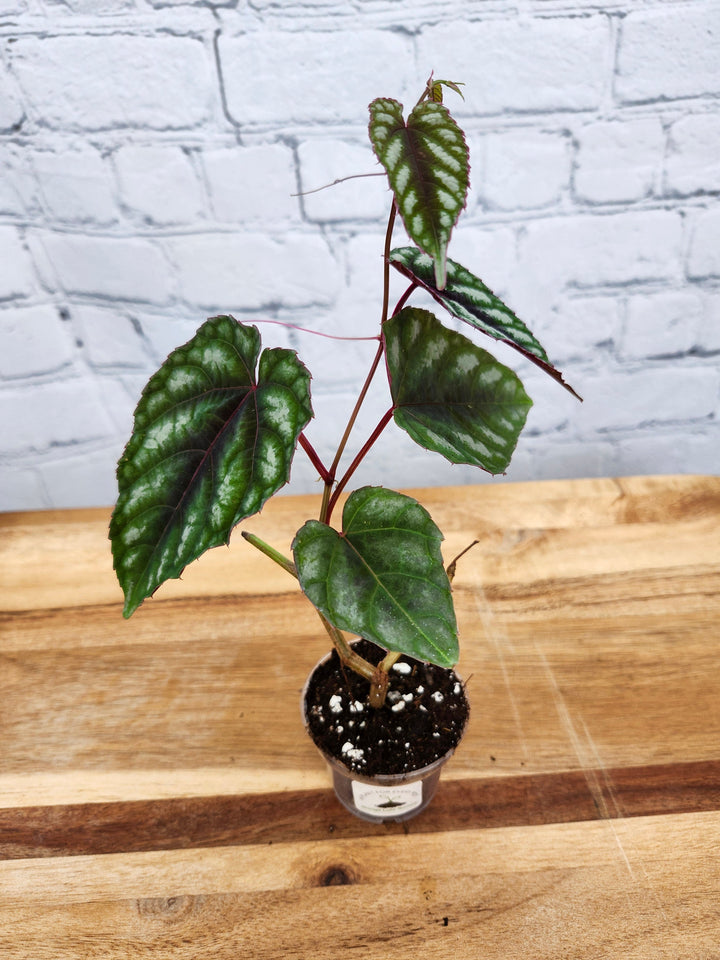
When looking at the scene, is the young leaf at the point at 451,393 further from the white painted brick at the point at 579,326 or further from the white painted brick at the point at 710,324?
the white painted brick at the point at 710,324

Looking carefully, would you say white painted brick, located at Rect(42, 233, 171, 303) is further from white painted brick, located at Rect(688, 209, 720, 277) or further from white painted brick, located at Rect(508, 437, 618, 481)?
white painted brick, located at Rect(688, 209, 720, 277)

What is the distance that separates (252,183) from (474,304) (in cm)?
63

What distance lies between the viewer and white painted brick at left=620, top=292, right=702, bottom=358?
3.68ft

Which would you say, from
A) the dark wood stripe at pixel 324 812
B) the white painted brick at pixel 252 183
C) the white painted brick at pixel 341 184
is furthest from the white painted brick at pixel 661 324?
the dark wood stripe at pixel 324 812

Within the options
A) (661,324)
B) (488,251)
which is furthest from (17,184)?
(661,324)

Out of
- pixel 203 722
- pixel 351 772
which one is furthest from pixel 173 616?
pixel 351 772

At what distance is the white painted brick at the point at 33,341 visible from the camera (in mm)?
1105

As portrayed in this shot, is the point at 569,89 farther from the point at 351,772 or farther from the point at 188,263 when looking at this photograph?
the point at 351,772

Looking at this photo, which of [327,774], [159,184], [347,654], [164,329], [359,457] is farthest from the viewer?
[164,329]

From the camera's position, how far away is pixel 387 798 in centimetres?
63

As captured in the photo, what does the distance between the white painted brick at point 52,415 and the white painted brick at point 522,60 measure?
30.0 inches

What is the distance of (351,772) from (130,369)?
82cm

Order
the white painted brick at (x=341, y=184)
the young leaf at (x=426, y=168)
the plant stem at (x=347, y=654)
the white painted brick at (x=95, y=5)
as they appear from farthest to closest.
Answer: the white painted brick at (x=341, y=184) → the white painted brick at (x=95, y=5) → the plant stem at (x=347, y=654) → the young leaf at (x=426, y=168)

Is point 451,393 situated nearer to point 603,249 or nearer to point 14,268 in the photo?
point 603,249
